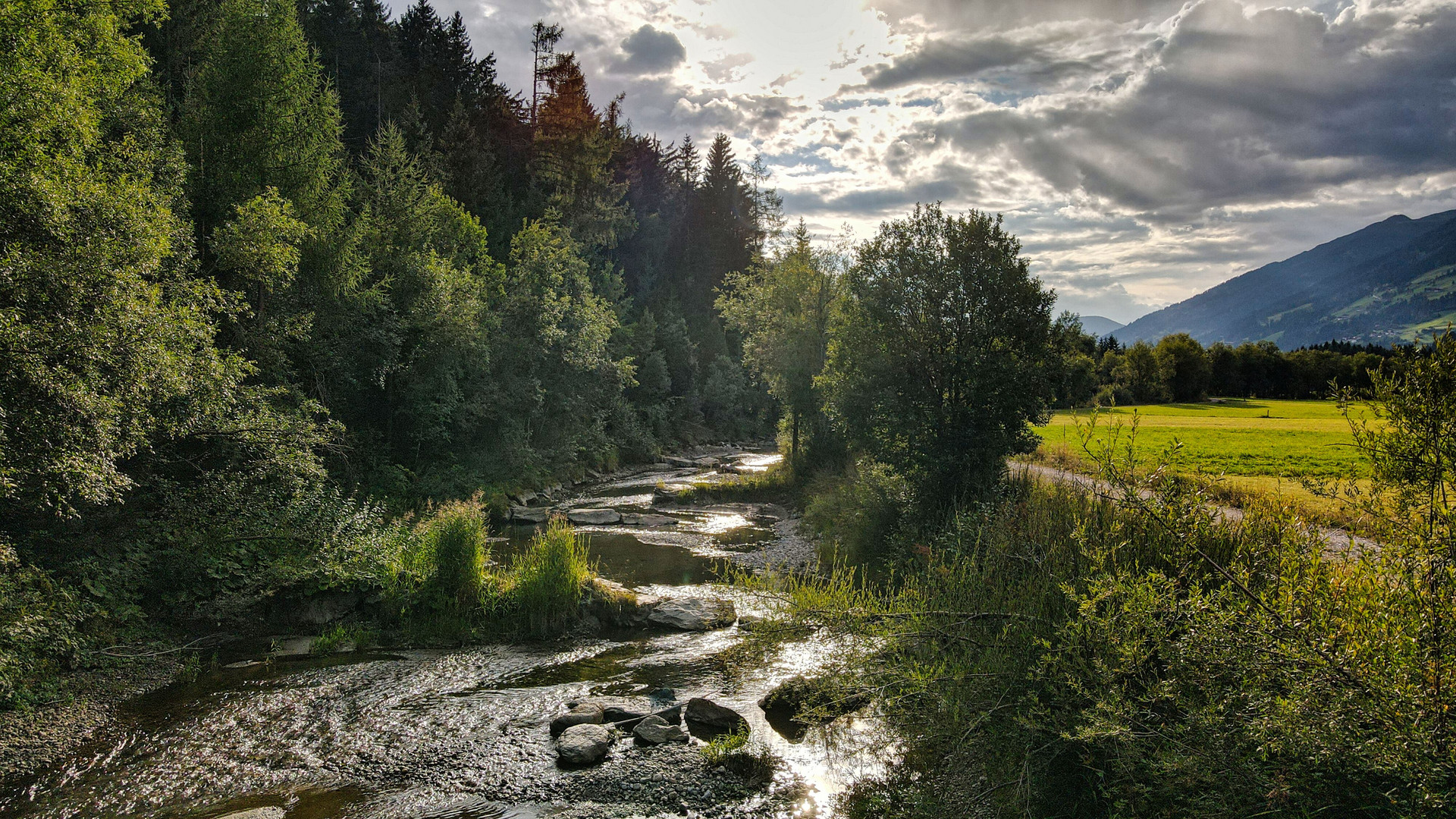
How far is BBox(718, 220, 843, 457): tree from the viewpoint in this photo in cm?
2975

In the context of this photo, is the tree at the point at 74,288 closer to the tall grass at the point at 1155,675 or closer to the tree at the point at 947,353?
the tall grass at the point at 1155,675

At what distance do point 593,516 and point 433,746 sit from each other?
1547 centimetres

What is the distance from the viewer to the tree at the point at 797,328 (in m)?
29.8

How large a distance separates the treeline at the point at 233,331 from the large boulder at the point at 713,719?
7861 mm

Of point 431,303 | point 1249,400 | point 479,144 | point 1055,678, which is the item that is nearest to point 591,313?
point 431,303

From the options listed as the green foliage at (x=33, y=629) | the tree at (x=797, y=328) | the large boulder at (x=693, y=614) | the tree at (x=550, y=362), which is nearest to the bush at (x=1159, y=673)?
the large boulder at (x=693, y=614)

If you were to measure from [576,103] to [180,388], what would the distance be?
40863 millimetres

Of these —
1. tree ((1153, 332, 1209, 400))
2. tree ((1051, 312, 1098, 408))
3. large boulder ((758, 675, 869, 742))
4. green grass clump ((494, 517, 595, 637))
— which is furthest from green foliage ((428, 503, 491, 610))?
tree ((1153, 332, 1209, 400))

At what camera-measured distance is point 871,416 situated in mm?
16438

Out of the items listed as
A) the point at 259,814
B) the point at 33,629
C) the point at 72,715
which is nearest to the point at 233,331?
the point at 33,629

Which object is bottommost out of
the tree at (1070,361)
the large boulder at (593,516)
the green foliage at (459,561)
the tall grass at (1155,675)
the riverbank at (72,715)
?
the large boulder at (593,516)

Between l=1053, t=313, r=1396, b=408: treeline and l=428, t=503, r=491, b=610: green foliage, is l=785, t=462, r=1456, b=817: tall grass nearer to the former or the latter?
l=428, t=503, r=491, b=610: green foliage

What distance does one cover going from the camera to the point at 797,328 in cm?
3116

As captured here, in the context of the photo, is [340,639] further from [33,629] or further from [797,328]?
[797,328]
